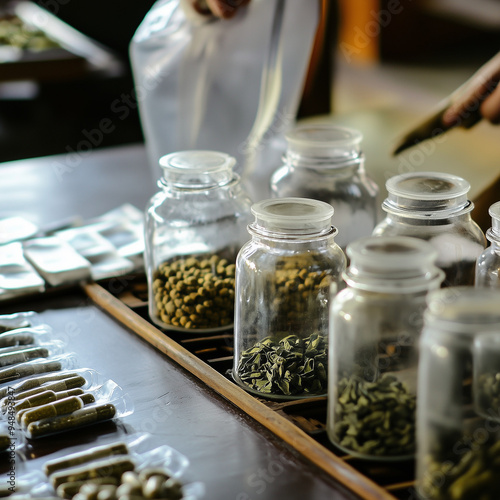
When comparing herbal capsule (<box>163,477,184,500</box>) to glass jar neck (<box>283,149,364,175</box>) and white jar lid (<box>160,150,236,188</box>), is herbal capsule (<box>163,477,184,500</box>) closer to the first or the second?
white jar lid (<box>160,150,236,188</box>)

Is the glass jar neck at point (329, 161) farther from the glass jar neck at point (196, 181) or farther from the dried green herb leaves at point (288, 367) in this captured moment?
the dried green herb leaves at point (288, 367)

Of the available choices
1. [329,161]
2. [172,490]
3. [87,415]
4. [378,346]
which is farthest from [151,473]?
[329,161]

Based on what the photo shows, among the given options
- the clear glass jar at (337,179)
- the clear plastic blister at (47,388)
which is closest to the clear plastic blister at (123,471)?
the clear plastic blister at (47,388)

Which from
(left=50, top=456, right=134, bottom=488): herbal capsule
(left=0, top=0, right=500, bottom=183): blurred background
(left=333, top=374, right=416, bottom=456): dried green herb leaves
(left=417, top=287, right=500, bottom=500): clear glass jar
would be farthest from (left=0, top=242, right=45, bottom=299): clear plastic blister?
(left=0, top=0, right=500, bottom=183): blurred background

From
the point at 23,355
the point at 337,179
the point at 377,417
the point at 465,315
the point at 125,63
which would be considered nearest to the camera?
the point at 465,315

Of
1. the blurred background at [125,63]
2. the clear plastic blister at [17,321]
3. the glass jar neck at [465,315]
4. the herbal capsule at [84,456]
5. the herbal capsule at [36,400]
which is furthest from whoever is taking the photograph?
the blurred background at [125,63]

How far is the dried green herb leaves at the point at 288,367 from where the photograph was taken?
0.94 metres

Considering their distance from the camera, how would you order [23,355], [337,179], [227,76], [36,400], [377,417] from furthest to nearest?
[227,76], [337,179], [23,355], [36,400], [377,417]

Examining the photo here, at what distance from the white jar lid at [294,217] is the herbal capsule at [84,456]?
0.30 m

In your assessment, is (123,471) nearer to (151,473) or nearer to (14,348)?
(151,473)

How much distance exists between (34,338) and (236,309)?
0.95ft

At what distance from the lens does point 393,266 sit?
752 mm

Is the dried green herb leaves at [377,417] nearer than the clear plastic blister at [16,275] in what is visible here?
Yes

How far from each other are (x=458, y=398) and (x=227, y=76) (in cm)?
91
